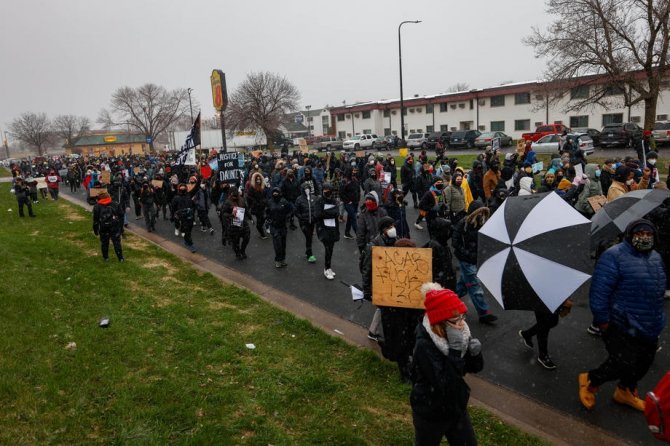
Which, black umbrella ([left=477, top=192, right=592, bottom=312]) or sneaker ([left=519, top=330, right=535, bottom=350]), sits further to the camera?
sneaker ([left=519, top=330, right=535, bottom=350])

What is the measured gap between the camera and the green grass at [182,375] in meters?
4.10

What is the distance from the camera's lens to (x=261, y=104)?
51031mm

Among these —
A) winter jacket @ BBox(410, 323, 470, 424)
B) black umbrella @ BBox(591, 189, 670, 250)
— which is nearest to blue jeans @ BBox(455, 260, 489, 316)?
black umbrella @ BBox(591, 189, 670, 250)

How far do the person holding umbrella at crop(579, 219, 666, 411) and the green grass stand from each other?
1122 mm

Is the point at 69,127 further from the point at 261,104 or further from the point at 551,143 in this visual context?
the point at 551,143

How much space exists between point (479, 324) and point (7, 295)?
7.32m

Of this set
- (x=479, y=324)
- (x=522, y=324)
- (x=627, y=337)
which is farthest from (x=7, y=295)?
(x=627, y=337)

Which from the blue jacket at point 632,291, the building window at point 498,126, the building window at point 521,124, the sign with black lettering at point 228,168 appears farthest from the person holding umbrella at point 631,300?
the building window at point 498,126

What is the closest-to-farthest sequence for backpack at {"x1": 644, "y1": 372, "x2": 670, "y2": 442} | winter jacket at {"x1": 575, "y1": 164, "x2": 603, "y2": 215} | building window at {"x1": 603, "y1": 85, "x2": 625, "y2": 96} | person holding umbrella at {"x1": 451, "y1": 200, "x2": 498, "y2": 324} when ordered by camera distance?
backpack at {"x1": 644, "y1": 372, "x2": 670, "y2": 442}, person holding umbrella at {"x1": 451, "y1": 200, "x2": 498, "y2": 324}, winter jacket at {"x1": 575, "y1": 164, "x2": 603, "y2": 215}, building window at {"x1": 603, "y1": 85, "x2": 625, "y2": 96}

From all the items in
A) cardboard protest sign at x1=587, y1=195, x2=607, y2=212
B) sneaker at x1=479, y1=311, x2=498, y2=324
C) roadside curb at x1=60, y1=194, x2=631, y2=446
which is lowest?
roadside curb at x1=60, y1=194, x2=631, y2=446

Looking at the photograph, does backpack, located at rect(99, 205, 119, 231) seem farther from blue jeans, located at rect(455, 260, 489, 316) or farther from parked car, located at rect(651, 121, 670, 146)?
parked car, located at rect(651, 121, 670, 146)

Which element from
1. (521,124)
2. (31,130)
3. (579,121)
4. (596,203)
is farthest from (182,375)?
(31,130)

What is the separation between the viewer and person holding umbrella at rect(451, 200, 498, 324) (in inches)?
229

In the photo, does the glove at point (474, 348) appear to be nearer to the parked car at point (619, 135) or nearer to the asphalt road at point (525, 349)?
the asphalt road at point (525, 349)
